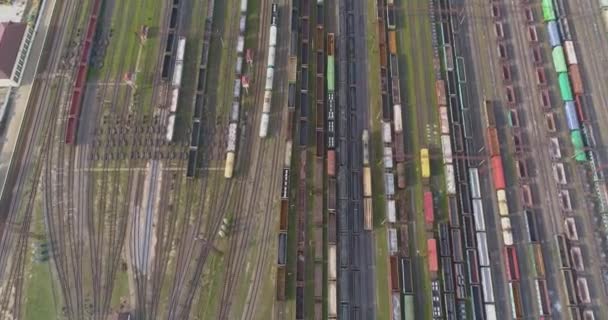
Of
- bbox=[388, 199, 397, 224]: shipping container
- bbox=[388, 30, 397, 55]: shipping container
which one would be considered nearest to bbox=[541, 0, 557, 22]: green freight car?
bbox=[388, 30, 397, 55]: shipping container

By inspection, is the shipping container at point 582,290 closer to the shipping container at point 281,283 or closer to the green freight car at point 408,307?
the green freight car at point 408,307

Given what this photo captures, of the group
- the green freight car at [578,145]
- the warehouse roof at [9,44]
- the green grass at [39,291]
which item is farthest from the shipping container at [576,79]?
the warehouse roof at [9,44]

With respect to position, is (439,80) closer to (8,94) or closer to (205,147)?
(205,147)

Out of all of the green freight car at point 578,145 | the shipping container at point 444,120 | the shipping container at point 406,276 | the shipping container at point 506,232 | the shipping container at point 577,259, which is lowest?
the shipping container at point 406,276

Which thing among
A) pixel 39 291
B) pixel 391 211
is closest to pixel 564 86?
pixel 391 211

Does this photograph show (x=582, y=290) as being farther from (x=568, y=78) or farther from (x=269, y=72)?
(x=269, y=72)

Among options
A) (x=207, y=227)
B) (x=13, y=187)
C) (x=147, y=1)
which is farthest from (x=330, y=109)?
(x=13, y=187)
